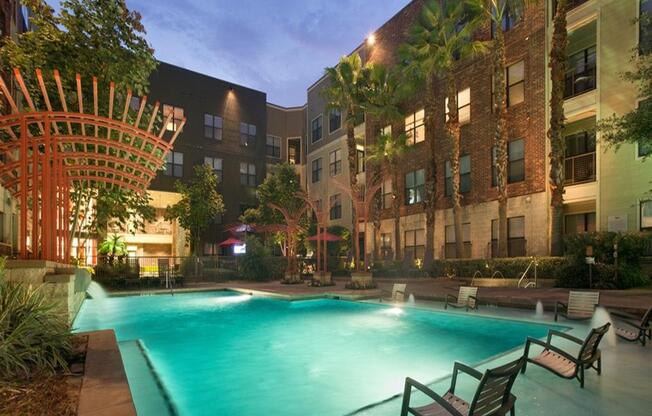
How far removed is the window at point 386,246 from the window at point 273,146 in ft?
58.6

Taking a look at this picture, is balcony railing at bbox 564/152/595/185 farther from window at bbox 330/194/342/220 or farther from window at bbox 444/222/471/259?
window at bbox 330/194/342/220

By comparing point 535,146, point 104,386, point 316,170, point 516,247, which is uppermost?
point 316,170

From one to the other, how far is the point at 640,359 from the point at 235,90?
36620 millimetres

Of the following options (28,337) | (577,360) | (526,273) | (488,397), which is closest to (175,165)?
(526,273)

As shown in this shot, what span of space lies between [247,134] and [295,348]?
103ft

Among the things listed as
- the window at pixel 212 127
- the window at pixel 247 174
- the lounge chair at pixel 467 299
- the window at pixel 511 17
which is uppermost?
the window at pixel 511 17

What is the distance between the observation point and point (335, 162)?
3647cm

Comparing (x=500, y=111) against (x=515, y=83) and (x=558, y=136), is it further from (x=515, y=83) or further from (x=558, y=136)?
(x=558, y=136)

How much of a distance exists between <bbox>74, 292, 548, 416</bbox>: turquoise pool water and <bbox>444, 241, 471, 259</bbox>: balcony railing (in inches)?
417

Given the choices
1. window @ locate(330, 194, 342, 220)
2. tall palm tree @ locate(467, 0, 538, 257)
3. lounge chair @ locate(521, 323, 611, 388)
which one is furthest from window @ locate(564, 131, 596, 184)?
window @ locate(330, 194, 342, 220)

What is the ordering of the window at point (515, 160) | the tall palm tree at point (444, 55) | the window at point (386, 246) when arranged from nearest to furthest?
the window at point (515, 160)
the tall palm tree at point (444, 55)
the window at point (386, 246)

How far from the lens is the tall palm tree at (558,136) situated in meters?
17.1

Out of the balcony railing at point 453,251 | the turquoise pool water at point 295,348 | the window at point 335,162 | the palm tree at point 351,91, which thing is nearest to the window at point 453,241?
the balcony railing at point 453,251

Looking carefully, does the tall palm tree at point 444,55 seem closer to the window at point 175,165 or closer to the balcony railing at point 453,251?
the balcony railing at point 453,251
